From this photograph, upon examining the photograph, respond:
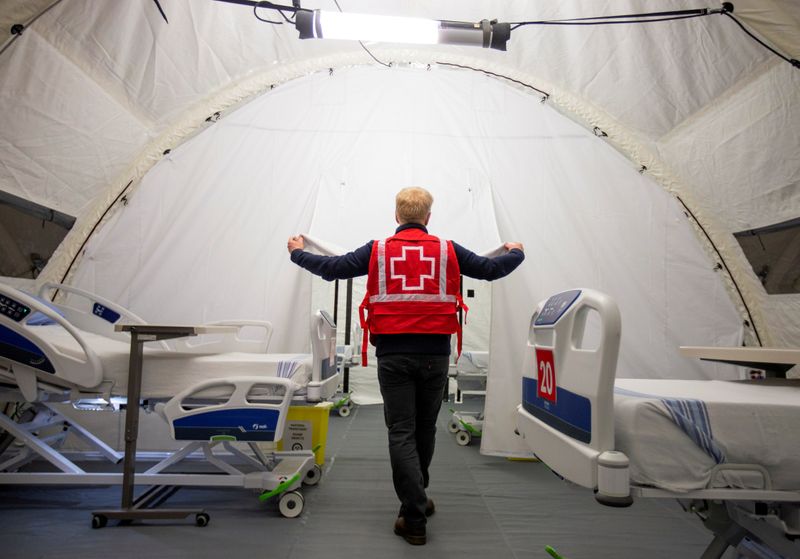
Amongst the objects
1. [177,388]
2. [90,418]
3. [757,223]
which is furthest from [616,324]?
[90,418]

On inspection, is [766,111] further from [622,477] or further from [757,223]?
[622,477]

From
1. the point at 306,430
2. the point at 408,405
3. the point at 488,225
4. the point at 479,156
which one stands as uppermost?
the point at 479,156

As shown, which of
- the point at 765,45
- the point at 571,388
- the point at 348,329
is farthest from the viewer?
the point at 348,329

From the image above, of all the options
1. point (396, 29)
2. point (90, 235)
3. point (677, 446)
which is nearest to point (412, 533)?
point (677, 446)

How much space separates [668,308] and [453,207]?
241cm

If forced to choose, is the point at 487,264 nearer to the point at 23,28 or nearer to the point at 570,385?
the point at 570,385

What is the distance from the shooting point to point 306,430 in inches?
136

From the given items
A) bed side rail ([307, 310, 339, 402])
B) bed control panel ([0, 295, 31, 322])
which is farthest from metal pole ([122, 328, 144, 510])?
bed side rail ([307, 310, 339, 402])

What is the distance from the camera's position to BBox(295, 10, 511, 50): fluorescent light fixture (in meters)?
3.13

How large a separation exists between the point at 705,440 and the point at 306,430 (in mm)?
2589

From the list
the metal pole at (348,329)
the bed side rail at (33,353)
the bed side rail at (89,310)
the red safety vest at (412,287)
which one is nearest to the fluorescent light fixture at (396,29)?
the red safety vest at (412,287)

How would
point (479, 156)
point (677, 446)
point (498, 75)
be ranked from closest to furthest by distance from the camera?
point (677, 446) < point (498, 75) < point (479, 156)

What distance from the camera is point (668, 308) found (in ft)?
13.1

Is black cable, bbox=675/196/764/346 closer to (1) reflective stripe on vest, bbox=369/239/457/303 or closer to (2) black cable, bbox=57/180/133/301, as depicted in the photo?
(1) reflective stripe on vest, bbox=369/239/457/303
